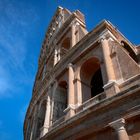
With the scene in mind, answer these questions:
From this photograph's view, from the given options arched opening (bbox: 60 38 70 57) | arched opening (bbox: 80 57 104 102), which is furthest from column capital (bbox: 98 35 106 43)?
arched opening (bbox: 60 38 70 57)

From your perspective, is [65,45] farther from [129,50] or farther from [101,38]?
[101,38]

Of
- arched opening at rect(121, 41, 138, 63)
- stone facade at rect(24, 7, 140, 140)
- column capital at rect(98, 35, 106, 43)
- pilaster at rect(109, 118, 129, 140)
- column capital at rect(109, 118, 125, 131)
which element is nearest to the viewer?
pilaster at rect(109, 118, 129, 140)

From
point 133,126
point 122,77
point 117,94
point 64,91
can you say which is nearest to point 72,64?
point 64,91

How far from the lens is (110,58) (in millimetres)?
8766

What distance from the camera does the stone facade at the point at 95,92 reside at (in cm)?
632

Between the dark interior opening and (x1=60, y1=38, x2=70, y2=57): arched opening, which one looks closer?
the dark interior opening

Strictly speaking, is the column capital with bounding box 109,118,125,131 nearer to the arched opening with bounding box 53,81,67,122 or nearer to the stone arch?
the arched opening with bounding box 53,81,67,122

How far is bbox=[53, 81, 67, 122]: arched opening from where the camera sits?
11.0m

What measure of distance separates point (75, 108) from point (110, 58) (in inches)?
120

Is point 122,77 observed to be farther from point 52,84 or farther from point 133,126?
point 52,84

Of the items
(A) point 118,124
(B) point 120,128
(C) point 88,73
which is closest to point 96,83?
(C) point 88,73

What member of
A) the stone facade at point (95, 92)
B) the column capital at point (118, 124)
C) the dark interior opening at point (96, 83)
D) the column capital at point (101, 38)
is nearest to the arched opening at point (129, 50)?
the stone facade at point (95, 92)

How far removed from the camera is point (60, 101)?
11797 millimetres

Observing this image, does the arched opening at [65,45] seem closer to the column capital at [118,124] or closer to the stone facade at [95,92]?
the stone facade at [95,92]
